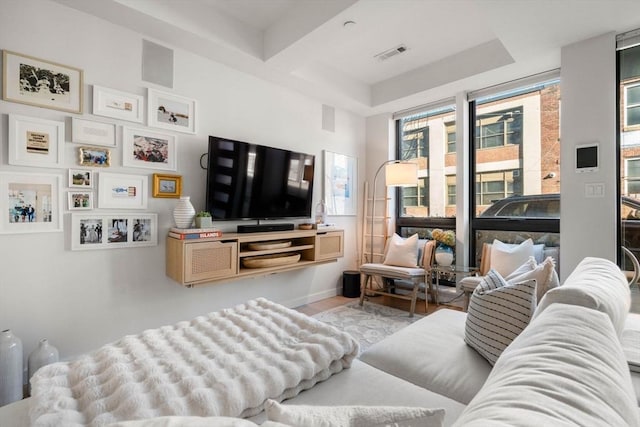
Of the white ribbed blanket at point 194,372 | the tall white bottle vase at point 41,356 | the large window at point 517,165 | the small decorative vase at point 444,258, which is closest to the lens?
the white ribbed blanket at point 194,372

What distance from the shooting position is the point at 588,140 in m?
2.59

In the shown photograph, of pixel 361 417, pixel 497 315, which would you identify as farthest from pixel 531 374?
pixel 497 315

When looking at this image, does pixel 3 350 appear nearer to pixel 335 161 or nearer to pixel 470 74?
pixel 335 161

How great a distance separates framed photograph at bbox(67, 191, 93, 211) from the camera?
2.23 m

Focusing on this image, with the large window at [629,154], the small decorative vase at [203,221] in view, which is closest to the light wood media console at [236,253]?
the small decorative vase at [203,221]

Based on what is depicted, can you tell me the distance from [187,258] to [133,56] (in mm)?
1762

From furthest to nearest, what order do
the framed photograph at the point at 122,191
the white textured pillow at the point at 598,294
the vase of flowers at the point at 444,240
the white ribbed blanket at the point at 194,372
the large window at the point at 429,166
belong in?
the large window at the point at 429,166 < the vase of flowers at the point at 444,240 < the framed photograph at the point at 122,191 < the white textured pillow at the point at 598,294 < the white ribbed blanket at the point at 194,372

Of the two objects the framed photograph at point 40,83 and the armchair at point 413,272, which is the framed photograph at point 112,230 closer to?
the framed photograph at point 40,83

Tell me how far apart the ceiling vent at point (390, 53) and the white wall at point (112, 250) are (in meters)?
1.23

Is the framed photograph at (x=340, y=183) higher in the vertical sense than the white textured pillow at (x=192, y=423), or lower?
higher

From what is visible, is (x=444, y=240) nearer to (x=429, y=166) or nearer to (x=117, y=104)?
(x=429, y=166)

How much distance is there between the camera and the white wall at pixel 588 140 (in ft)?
8.17

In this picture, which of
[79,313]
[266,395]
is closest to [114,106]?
[79,313]

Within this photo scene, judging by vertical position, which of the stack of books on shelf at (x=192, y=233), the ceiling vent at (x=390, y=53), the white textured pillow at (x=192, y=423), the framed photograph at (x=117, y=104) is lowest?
the white textured pillow at (x=192, y=423)
